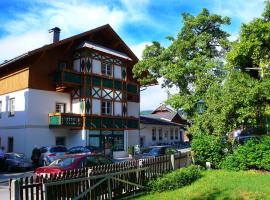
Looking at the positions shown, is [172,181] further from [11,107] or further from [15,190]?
[11,107]

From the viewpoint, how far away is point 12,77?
104ft

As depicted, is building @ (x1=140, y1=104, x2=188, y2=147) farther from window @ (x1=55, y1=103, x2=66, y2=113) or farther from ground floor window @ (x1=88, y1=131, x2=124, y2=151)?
window @ (x1=55, y1=103, x2=66, y2=113)

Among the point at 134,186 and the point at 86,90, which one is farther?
the point at 86,90

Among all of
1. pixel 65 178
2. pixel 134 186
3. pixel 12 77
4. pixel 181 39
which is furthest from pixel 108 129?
pixel 65 178

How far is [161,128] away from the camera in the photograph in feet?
164

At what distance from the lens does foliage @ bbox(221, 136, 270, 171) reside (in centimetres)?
1628

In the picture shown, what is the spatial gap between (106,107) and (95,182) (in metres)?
23.2

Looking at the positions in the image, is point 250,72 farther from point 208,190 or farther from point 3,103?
point 3,103

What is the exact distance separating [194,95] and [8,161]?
1322 centimetres

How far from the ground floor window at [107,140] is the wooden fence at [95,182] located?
689 inches

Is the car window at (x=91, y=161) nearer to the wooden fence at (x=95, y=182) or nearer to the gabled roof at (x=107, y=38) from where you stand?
the wooden fence at (x=95, y=182)

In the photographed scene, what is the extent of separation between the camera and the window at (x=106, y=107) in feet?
111

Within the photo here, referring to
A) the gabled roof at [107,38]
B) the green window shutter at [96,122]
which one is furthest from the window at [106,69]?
the green window shutter at [96,122]

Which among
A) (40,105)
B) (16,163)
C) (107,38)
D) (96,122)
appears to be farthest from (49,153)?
(107,38)
